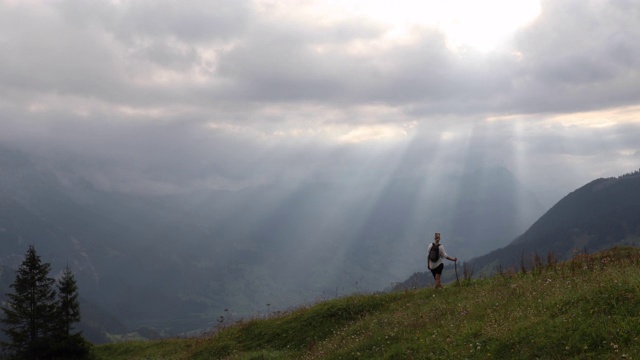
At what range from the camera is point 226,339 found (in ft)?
92.1

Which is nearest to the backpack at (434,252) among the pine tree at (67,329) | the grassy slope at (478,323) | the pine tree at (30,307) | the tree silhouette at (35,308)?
the grassy slope at (478,323)

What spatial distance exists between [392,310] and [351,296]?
5.40m

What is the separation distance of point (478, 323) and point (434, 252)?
9381 millimetres

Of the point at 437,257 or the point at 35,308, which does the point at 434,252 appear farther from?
the point at 35,308

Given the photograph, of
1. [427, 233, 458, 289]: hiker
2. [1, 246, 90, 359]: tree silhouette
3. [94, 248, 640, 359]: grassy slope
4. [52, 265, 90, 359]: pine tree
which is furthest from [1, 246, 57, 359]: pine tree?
[427, 233, 458, 289]: hiker

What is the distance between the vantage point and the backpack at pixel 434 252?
80.2 ft

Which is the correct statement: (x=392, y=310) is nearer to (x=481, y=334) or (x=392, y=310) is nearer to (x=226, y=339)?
(x=481, y=334)

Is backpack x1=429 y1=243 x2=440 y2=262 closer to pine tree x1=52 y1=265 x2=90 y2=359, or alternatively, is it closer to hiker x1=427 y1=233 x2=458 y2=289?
hiker x1=427 y1=233 x2=458 y2=289

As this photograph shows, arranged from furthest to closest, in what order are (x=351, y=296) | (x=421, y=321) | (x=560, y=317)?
(x=351, y=296) < (x=421, y=321) < (x=560, y=317)

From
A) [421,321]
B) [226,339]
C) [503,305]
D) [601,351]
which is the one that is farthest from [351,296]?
[601,351]

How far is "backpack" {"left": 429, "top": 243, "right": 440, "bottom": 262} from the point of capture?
2444 centimetres

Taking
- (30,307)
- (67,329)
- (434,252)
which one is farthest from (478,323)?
(30,307)

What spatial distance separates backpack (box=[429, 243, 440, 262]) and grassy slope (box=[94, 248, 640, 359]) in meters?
1.74

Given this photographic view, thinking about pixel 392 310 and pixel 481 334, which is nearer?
pixel 481 334
